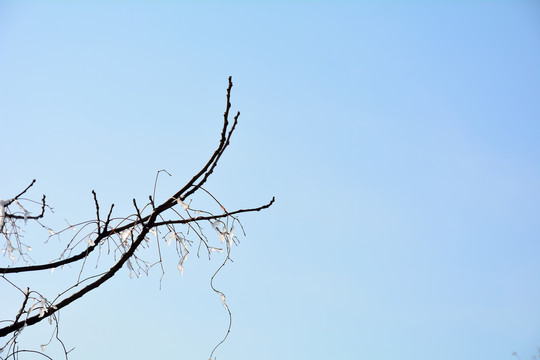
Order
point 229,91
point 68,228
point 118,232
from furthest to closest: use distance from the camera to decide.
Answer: point 68,228 → point 118,232 → point 229,91

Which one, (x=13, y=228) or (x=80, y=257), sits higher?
(x=13, y=228)

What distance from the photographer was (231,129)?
2.21 metres

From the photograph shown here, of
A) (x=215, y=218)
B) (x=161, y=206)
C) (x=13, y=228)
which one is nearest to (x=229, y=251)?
(x=215, y=218)

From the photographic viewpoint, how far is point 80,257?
2.62 meters

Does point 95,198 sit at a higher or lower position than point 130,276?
higher

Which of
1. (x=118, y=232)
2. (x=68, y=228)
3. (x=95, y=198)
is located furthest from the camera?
(x=68, y=228)

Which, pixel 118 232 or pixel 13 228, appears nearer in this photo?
pixel 118 232

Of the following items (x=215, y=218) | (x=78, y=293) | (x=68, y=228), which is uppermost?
(x=68, y=228)

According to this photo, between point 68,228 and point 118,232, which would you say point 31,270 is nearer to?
point 68,228

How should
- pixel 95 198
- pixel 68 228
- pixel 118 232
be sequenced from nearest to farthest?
pixel 95 198 < pixel 118 232 < pixel 68 228

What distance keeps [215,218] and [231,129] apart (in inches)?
18.1

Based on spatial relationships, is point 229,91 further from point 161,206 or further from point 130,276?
point 130,276

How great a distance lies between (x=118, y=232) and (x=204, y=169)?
584 mm

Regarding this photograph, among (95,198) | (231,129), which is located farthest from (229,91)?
(95,198)
